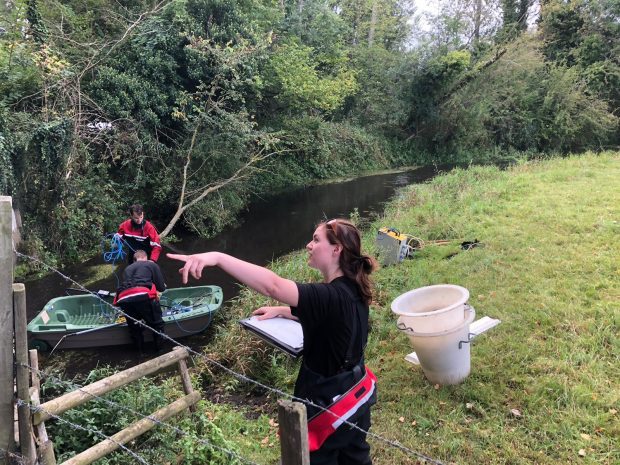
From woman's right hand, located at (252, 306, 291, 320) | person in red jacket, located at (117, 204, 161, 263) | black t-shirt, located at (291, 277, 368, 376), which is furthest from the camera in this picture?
person in red jacket, located at (117, 204, 161, 263)

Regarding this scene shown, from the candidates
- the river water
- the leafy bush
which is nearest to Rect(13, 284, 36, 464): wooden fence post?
the leafy bush

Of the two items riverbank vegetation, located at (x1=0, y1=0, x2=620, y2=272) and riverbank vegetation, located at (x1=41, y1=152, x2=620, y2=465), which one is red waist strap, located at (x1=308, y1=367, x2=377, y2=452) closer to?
riverbank vegetation, located at (x1=41, y1=152, x2=620, y2=465)

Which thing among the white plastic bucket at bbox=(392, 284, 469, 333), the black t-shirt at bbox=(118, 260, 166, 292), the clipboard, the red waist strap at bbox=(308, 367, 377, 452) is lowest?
the black t-shirt at bbox=(118, 260, 166, 292)

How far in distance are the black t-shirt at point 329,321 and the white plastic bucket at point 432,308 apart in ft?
6.05

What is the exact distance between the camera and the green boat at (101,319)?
22.1ft

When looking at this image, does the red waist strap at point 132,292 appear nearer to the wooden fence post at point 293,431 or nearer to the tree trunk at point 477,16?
the wooden fence post at point 293,431

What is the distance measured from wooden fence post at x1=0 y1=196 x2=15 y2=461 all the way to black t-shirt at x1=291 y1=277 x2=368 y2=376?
166 cm

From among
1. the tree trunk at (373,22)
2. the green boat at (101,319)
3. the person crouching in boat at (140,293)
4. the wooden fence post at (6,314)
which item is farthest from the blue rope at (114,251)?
the tree trunk at (373,22)

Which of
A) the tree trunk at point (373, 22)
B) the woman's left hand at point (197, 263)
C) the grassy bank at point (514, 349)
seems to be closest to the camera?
the woman's left hand at point (197, 263)

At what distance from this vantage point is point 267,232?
13977 millimetres

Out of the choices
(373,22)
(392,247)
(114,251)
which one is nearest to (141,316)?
(114,251)

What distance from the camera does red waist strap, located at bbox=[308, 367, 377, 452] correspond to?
216cm

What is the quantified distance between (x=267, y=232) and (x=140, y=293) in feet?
25.3

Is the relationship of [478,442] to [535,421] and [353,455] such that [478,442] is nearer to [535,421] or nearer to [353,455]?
[535,421]
